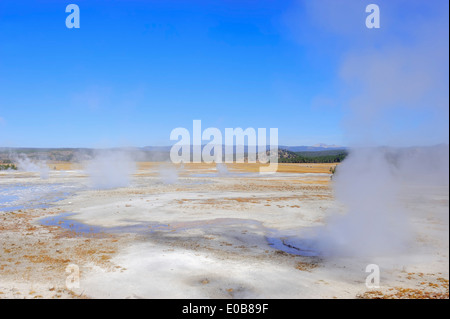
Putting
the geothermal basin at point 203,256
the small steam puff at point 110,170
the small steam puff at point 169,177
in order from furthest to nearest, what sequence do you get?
1. the small steam puff at point 169,177
2. the small steam puff at point 110,170
3. the geothermal basin at point 203,256

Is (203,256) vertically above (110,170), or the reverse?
(110,170)

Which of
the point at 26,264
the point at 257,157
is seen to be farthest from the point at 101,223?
the point at 257,157

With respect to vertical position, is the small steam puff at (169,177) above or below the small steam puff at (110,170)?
below

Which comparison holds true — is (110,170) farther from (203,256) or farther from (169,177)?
(203,256)

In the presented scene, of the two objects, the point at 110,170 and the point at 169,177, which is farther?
the point at 169,177

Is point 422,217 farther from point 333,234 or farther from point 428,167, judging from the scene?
point 428,167

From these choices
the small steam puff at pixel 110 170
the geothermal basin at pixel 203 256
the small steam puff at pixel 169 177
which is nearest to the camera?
the geothermal basin at pixel 203 256

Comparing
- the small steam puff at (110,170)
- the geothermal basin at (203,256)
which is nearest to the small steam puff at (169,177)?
the small steam puff at (110,170)

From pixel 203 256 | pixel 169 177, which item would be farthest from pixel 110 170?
pixel 203 256

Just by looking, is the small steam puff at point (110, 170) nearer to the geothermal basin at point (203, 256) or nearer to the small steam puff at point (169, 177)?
the small steam puff at point (169, 177)

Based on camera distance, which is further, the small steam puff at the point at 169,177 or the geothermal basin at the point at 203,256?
the small steam puff at the point at 169,177
